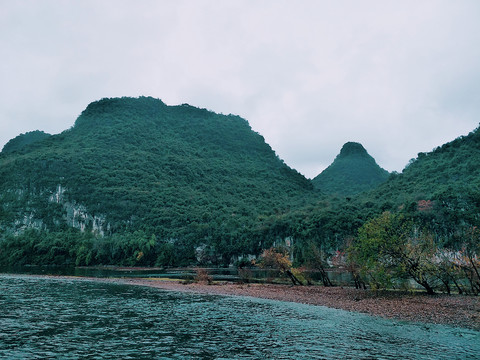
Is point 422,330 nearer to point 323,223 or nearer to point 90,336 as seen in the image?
point 90,336

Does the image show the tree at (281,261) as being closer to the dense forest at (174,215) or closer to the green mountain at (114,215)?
the dense forest at (174,215)

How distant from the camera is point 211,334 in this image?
84.3ft

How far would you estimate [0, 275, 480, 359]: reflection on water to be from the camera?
20.7 m

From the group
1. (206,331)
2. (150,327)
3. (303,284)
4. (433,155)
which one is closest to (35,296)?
(150,327)

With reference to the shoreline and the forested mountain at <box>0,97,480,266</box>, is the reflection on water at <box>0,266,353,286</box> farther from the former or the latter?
the forested mountain at <box>0,97,480,266</box>

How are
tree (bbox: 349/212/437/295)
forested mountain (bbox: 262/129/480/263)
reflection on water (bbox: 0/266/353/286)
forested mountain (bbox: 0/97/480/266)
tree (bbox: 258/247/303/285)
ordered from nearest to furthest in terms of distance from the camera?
tree (bbox: 349/212/437/295) < tree (bbox: 258/247/303/285) < reflection on water (bbox: 0/266/353/286) < forested mountain (bbox: 262/129/480/263) < forested mountain (bbox: 0/97/480/266)

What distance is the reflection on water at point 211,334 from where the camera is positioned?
2072cm

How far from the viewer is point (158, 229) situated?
522 feet

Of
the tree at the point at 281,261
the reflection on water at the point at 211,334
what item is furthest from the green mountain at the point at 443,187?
the reflection on water at the point at 211,334

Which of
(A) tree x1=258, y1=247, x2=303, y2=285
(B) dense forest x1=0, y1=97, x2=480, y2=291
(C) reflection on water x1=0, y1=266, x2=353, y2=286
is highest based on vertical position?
(B) dense forest x1=0, y1=97, x2=480, y2=291

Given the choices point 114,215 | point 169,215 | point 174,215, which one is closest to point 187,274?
point 174,215

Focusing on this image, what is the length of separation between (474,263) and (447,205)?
266ft

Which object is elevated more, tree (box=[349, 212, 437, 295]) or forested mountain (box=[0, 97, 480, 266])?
forested mountain (box=[0, 97, 480, 266])

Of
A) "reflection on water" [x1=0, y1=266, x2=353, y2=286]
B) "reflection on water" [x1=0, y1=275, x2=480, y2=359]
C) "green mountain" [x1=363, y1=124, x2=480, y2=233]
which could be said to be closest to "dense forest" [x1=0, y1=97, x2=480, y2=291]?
"green mountain" [x1=363, y1=124, x2=480, y2=233]
